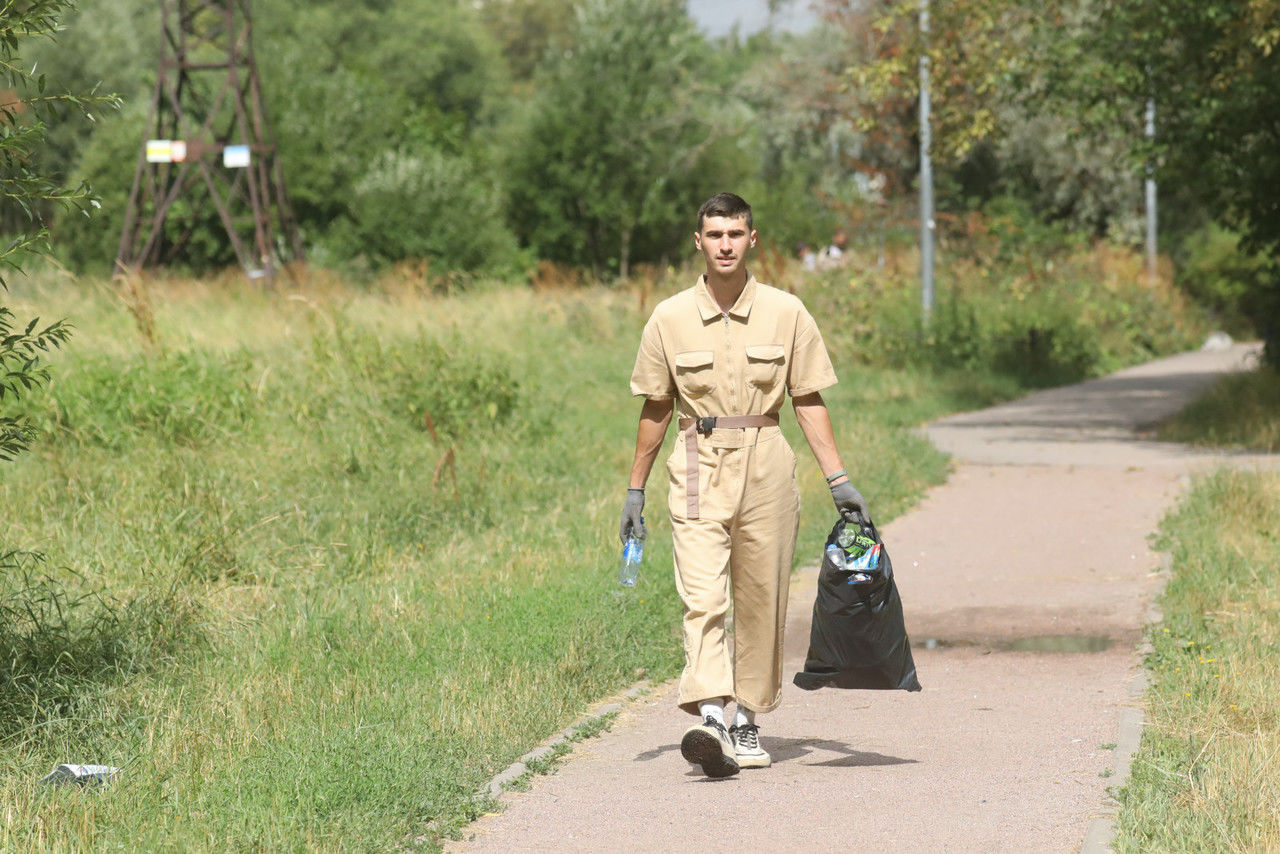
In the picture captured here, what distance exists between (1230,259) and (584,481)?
2826cm

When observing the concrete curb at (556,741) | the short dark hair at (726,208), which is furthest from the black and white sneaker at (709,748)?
the short dark hair at (726,208)

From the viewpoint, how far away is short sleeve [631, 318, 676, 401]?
19.4 feet

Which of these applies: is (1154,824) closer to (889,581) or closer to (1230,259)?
(889,581)

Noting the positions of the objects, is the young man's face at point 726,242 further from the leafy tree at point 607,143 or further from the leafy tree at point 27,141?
the leafy tree at point 607,143

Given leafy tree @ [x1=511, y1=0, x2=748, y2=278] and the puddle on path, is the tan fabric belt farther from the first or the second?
leafy tree @ [x1=511, y1=0, x2=748, y2=278]

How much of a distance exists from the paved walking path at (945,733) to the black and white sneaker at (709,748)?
0.06 metres

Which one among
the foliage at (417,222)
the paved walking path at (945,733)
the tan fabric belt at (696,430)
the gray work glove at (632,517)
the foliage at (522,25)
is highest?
the foliage at (522,25)

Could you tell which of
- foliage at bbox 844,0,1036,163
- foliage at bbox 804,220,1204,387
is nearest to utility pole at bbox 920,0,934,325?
foliage at bbox 804,220,1204,387

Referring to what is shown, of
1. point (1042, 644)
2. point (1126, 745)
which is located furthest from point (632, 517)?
point (1042, 644)

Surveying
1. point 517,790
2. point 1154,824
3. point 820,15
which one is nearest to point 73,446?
point 517,790

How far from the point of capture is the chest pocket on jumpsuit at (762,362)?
5.80 meters

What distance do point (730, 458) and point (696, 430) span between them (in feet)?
0.51

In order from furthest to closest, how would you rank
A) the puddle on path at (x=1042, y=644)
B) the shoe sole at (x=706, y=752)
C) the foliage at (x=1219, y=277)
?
the foliage at (x=1219, y=277)
the puddle on path at (x=1042, y=644)
the shoe sole at (x=706, y=752)

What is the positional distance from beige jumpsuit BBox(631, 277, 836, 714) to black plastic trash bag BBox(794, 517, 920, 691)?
19cm
